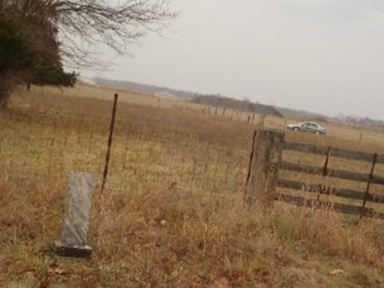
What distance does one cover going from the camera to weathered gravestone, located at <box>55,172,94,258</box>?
19.6 feet

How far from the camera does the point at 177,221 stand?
24.6ft

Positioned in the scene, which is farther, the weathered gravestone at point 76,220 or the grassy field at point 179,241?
the weathered gravestone at point 76,220

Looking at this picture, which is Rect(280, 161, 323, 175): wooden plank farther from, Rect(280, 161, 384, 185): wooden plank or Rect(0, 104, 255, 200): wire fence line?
Rect(0, 104, 255, 200): wire fence line

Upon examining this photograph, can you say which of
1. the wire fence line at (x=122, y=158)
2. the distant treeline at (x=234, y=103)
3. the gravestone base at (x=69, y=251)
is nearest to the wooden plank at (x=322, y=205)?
the wire fence line at (x=122, y=158)

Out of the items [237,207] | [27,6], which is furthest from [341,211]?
[27,6]

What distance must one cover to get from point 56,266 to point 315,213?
3.67m

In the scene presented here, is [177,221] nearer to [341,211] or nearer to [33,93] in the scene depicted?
[341,211]

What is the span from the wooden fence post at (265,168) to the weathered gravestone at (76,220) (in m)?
3.01

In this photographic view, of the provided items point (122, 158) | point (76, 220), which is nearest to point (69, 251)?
point (76, 220)

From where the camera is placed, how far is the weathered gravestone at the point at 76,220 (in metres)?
5.98

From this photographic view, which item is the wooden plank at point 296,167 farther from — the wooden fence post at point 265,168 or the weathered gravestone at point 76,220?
the weathered gravestone at point 76,220

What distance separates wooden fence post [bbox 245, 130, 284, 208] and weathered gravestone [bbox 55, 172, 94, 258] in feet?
9.89

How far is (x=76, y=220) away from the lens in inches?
241

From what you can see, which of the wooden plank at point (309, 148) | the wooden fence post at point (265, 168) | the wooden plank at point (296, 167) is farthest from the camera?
the wooden plank at point (309, 148)
